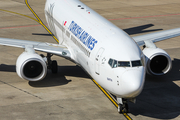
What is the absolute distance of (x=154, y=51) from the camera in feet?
69.3

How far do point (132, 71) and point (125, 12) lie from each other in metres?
29.9

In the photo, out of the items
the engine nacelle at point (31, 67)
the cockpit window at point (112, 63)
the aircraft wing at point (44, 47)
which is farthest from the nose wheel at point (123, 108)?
the aircraft wing at point (44, 47)

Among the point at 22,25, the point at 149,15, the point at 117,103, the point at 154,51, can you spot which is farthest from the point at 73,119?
the point at 149,15

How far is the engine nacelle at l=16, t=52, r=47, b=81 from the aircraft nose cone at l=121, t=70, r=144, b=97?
6.86 meters

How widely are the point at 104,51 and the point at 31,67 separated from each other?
6039mm

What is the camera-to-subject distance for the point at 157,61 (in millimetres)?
21859

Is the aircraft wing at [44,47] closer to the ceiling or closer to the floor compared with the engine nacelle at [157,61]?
closer to the ceiling

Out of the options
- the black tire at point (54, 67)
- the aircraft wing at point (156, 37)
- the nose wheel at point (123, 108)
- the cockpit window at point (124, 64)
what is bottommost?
the nose wheel at point (123, 108)

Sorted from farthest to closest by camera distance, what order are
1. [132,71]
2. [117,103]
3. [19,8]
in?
[19,8] → [117,103] → [132,71]

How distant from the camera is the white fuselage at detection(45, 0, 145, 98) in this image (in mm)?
Answer: 15203

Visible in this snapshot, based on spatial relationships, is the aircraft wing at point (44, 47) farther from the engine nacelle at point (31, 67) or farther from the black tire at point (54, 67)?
the engine nacelle at point (31, 67)

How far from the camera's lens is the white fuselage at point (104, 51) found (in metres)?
15.2

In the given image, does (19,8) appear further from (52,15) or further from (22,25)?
(52,15)

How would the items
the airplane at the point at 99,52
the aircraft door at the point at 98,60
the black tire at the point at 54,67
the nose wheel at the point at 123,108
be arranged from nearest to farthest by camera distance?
the airplane at the point at 99,52 < the aircraft door at the point at 98,60 < the nose wheel at the point at 123,108 < the black tire at the point at 54,67
